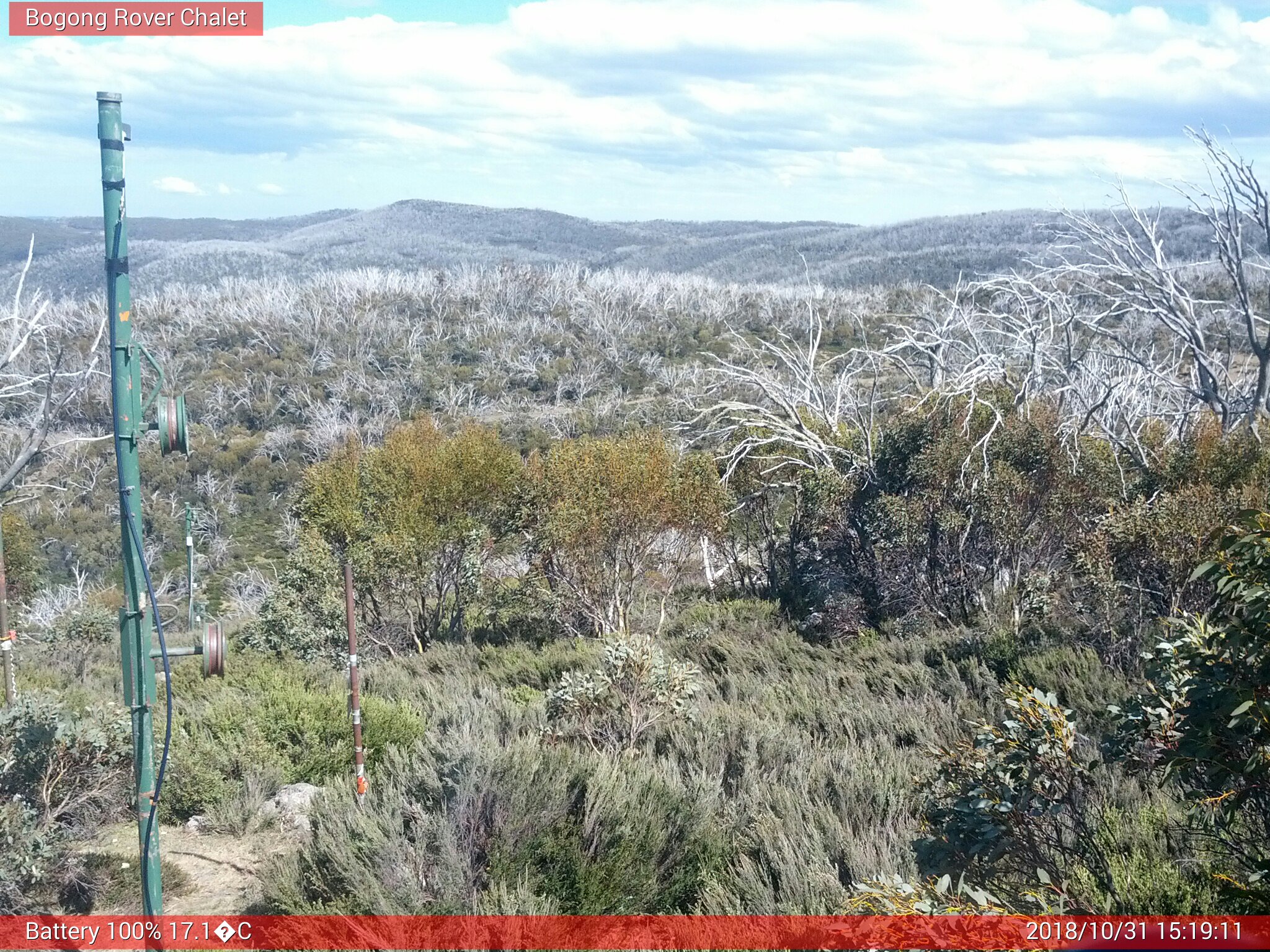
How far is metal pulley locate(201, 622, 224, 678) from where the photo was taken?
13.4 feet

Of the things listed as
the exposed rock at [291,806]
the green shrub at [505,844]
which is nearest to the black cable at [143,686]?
the green shrub at [505,844]

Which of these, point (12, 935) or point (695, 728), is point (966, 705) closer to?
point (695, 728)

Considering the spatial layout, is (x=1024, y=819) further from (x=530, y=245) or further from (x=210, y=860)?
(x=530, y=245)

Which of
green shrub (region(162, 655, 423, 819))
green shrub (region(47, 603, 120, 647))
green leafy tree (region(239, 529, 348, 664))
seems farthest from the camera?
green shrub (region(47, 603, 120, 647))

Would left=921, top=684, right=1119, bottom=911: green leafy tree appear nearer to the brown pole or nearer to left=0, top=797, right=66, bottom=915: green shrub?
the brown pole

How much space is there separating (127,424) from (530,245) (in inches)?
4608

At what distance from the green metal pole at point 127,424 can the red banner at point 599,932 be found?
37.6 inches

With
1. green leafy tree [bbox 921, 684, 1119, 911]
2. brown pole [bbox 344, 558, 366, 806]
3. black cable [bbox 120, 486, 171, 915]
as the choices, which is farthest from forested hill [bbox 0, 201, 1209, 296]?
Result: black cable [bbox 120, 486, 171, 915]

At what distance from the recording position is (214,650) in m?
4.11

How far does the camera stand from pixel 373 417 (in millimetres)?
39281

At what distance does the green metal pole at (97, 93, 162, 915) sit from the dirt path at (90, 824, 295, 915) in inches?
72.0

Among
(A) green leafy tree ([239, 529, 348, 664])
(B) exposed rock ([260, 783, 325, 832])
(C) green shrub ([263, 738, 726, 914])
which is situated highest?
(C) green shrub ([263, 738, 726, 914])

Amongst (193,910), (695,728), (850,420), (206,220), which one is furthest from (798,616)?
(206,220)

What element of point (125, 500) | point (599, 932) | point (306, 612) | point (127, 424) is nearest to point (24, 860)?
point (125, 500)
